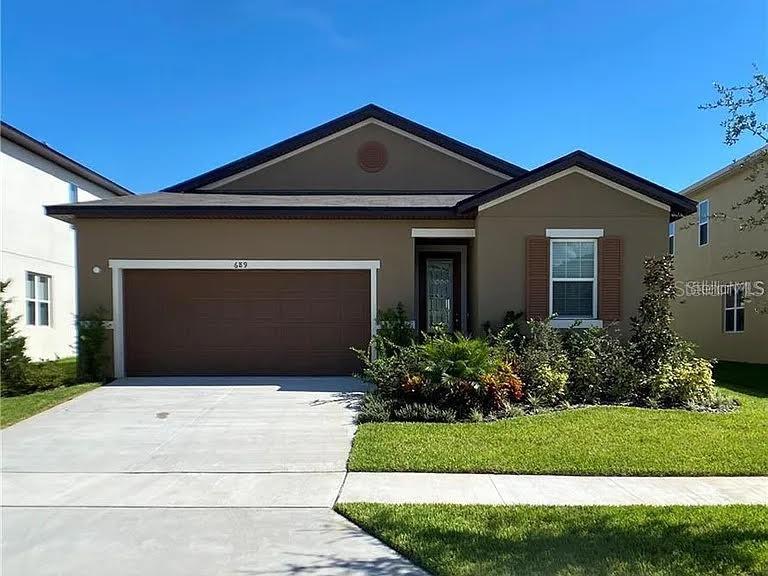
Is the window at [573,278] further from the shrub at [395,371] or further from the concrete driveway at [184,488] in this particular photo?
the concrete driveway at [184,488]

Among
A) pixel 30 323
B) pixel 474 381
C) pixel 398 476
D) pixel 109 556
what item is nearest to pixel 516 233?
pixel 474 381

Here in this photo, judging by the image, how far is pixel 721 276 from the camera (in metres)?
17.9

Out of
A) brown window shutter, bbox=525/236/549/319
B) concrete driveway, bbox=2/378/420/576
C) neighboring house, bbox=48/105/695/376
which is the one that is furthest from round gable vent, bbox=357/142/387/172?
concrete driveway, bbox=2/378/420/576

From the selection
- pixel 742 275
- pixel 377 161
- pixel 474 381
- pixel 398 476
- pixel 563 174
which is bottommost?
pixel 398 476

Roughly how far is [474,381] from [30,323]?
14.2 metres

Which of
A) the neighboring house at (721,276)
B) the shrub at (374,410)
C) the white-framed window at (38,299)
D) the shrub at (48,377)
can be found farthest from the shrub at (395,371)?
the white-framed window at (38,299)

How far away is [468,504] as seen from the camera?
16.6 feet

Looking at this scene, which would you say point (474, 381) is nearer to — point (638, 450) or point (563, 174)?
point (638, 450)

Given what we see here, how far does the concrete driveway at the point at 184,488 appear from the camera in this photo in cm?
405

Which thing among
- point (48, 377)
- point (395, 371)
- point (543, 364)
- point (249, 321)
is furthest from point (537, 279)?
point (48, 377)

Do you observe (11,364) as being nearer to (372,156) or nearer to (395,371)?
(395,371)

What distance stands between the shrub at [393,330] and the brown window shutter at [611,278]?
12.8 feet

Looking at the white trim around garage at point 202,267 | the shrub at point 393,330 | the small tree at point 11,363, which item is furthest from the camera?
the white trim around garage at point 202,267

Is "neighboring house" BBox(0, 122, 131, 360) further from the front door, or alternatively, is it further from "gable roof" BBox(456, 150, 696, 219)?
"gable roof" BBox(456, 150, 696, 219)
